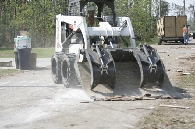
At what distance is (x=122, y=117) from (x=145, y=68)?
9.13 ft

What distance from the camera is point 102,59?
Result: 10938 mm

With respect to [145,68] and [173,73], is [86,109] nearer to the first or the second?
[145,68]

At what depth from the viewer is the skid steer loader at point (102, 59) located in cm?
1097

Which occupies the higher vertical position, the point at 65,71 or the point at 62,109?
the point at 65,71

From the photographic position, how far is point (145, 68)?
11.1 metres

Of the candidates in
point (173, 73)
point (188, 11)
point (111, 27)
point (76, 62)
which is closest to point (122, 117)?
point (76, 62)

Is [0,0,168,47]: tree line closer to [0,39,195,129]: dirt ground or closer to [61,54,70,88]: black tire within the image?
[61,54,70,88]: black tire

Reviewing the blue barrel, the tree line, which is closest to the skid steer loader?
the blue barrel

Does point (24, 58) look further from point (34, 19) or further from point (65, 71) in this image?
point (34, 19)

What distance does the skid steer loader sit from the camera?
11.0m

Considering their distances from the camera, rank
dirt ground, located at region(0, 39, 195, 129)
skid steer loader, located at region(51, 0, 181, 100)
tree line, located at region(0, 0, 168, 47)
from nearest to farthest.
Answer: dirt ground, located at region(0, 39, 195, 129) → skid steer loader, located at region(51, 0, 181, 100) → tree line, located at region(0, 0, 168, 47)

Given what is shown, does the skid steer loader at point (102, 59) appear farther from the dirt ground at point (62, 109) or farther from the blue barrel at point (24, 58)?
the blue barrel at point (24, 58)

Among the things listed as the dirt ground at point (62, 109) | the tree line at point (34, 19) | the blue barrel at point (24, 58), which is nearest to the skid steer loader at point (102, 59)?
the dirt ground at point (62, 109)

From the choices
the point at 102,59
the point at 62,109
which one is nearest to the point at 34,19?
the point at 102,59
